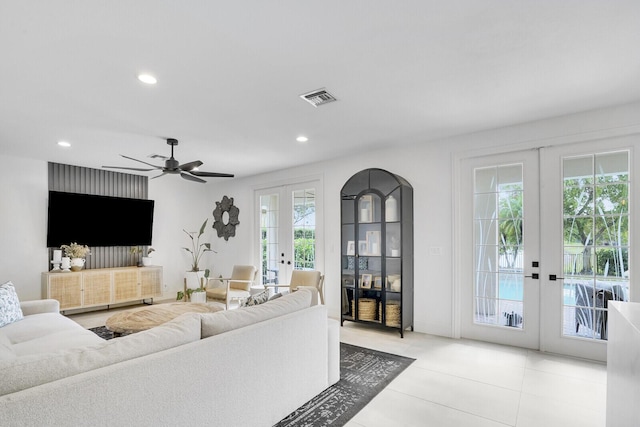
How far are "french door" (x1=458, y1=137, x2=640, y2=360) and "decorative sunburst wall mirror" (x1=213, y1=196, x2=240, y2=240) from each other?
14.4 ft

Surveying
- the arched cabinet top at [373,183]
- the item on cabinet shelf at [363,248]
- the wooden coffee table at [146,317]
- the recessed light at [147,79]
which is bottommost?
the wooden coffee table at [146,317]

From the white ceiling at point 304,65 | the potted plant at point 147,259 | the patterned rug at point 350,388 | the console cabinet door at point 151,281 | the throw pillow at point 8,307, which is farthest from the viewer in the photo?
the potted plant at point 147,259

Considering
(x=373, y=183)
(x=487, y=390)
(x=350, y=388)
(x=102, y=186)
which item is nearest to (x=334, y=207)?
(x=373, y=183)

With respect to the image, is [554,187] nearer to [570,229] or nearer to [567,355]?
[570,229]

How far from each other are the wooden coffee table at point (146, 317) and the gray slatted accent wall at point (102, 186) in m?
2.89

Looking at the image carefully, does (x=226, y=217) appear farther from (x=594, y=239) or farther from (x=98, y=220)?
(x=594, y=239)

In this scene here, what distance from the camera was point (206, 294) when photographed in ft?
18.0

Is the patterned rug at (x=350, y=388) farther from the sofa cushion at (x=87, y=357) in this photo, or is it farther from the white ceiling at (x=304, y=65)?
the white ceiling at (x=304, y=65)

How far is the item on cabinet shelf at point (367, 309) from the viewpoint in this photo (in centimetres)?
439

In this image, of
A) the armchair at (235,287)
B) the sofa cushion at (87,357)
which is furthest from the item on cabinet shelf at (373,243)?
the sofa cushion at (87,357)

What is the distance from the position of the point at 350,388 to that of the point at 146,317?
7.05 ft

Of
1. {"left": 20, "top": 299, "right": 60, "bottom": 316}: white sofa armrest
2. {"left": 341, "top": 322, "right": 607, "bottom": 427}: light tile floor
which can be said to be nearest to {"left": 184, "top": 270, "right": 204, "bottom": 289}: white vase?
{"left": 20, "top": 299, "right": 60, "bottom": 316}: white sofa armrest

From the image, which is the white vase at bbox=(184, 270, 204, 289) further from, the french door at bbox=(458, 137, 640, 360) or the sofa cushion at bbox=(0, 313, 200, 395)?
the sofa cushion at bbox=(0, 313, 200, 395)

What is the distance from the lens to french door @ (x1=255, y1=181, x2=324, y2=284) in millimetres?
5500
